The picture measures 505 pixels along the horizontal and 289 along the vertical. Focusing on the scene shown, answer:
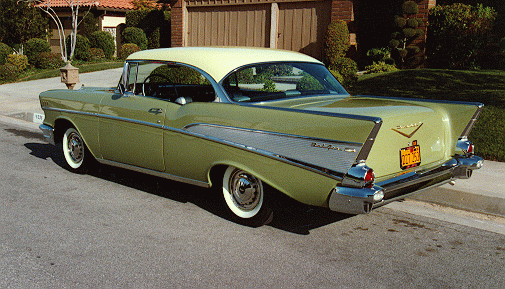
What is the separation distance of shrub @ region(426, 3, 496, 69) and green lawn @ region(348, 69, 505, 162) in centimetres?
181

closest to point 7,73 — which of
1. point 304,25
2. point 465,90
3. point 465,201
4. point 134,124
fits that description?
point 304,25

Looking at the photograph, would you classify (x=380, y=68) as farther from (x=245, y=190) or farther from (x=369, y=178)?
(x=369, y=178)

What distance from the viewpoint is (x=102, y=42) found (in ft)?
93.0

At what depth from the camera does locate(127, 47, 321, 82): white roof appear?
5332mm

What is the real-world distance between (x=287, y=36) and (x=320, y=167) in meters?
14.6

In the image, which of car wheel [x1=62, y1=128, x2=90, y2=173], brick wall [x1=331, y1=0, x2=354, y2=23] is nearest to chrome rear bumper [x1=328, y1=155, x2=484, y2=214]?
car wheel [x1=62, y1=128, x2=90, y2=173]

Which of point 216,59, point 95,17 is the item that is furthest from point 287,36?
point 95,17

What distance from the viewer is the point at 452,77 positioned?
13.1 meters

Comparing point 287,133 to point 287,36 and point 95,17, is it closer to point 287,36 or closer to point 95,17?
point 287,36

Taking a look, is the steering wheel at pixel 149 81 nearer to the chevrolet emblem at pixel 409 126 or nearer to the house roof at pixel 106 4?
the chevrolet emblem at pixel 409 126

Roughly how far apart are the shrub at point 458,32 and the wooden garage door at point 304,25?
334 centimetres

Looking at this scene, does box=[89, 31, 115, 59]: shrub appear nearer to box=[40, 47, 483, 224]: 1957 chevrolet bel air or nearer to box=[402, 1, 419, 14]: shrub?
box=[402, 1, 419, 14]: shrub

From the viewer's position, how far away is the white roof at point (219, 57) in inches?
210

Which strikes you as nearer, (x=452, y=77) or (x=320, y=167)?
(x=320, y=167)
